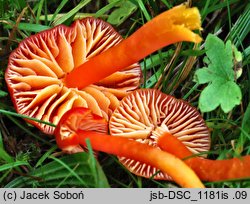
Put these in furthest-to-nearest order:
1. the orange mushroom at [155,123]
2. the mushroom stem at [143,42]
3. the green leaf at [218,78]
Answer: the orange mushroom at [155,123], the green leaf at [218,78], the mushroom stem at [143,42]

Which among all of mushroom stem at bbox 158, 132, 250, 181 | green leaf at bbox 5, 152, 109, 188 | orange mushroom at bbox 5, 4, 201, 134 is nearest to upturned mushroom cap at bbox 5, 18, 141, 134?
orange mushroom at bbox 5, 4, 201, 134

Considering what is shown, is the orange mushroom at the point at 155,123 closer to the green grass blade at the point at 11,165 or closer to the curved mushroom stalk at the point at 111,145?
the curved mushroom stalk at the point at 111,145

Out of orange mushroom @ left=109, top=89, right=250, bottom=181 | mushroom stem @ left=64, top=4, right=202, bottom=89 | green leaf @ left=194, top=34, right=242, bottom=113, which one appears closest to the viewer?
mushroom stem @ left=64, top=4, right=202, bottom=89

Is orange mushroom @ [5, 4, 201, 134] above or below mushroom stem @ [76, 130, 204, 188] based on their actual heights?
above

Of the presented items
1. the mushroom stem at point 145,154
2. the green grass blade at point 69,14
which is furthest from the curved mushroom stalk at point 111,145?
the green grass blade at point 69,14

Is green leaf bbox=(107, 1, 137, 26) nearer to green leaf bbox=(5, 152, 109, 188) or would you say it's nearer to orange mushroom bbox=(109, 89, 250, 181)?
Answer: orange mushroom bbox=(109, 89, 250, 181)

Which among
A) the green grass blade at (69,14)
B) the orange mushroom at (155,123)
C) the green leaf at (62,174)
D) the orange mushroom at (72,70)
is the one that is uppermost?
the green grass blade at (69,14)

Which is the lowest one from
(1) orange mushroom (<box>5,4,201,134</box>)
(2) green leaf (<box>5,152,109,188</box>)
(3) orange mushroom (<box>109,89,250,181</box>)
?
(2) green leaf (<box>5,152,109,188</box>)

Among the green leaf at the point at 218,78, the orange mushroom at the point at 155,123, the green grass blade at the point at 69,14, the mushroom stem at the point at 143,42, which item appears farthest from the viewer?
the green grass blade at the point at 69,14
